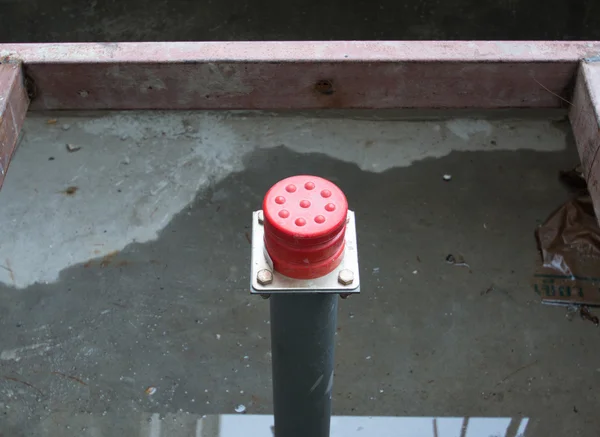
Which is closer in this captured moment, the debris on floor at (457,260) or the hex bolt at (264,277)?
the hex bolt at (264,277)

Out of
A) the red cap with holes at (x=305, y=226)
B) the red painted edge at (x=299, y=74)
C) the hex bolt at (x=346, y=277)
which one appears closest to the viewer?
the red cap with holes at (x=305, y=226)

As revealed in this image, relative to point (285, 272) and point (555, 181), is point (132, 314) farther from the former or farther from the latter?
point (555, 181)

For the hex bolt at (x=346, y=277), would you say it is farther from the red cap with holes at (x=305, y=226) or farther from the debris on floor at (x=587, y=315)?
the debris on floor at (x=587, y=315)

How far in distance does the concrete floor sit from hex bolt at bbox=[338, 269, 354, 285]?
169 cm

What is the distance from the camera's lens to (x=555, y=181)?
3752 millimetres

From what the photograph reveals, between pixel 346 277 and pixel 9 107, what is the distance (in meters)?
1.30

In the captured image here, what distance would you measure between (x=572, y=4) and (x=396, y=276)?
267 cm

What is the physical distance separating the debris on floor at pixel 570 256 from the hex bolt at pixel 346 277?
7.13 feet

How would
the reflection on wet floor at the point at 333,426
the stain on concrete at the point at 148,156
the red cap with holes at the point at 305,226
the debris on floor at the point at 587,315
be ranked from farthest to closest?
1. the stain on concrete at the point at 148,156
2. the debris on floor at the point at 587,315
3. the reflection on wet floor at the point at 333,426
4. the red cap with holes at the point at 305,226

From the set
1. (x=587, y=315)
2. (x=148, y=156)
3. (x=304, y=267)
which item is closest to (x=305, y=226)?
(x=304, y=267)

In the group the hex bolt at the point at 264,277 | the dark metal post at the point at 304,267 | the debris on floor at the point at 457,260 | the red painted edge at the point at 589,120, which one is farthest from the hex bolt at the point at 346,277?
the debris on floor at the point at 457,260

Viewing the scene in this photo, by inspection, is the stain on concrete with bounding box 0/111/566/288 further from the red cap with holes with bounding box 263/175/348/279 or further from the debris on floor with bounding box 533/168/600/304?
the red cap with holes with bounding box 263/175/348/279

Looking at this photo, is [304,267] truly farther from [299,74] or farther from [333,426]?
[333,426]

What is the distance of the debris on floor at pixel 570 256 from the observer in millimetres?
3322
